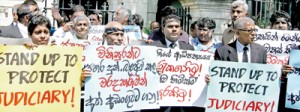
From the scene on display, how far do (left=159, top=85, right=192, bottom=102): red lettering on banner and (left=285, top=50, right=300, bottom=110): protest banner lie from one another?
113 cm

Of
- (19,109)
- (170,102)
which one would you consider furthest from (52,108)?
(170,102)

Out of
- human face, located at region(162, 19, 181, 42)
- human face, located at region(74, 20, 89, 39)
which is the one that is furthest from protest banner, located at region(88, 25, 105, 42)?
human face, located at region(162, 19, 181, 42)

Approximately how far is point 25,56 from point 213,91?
2.09 meters

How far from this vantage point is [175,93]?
6.00 m

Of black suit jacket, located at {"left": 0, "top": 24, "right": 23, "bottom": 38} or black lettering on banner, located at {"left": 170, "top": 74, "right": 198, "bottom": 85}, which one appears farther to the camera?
black suit jacket, located at {"left": 0, "top": 24, "right": 23, "bottom": 38}

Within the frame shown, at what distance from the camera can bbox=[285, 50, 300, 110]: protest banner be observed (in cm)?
574

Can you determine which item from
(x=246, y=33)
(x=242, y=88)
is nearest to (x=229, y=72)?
(x=242, y=88)

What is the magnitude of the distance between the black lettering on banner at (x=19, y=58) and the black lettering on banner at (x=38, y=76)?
0.09 m

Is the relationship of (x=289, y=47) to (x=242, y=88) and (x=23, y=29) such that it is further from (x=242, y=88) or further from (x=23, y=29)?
(x=23, y=29)

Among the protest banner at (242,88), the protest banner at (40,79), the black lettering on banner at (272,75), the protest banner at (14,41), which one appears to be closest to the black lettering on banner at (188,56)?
the protest banner at (242,88)

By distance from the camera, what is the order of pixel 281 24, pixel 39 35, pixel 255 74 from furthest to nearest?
pixel 281 24 < pixel 255 74 < pixel 39 35

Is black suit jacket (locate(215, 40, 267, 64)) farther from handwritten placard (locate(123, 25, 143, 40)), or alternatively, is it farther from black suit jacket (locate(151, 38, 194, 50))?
handwritten placard (locate(123, 25, 143, 40))

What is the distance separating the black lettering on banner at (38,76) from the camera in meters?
4.76

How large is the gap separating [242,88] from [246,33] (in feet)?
2.02
